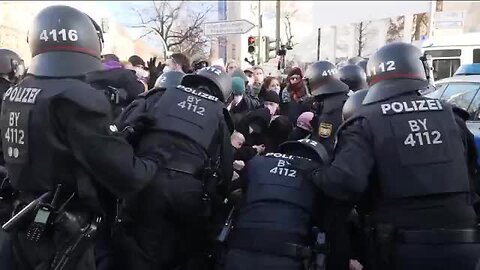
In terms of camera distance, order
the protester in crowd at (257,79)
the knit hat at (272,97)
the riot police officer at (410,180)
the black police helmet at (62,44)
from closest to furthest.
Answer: the black police helmet at (62,44) < the riot police officer at (410,180) < the knit hat at (272,97) < the protester in crowd at (257,79)

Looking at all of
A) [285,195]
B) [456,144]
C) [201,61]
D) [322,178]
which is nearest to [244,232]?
[285,195]

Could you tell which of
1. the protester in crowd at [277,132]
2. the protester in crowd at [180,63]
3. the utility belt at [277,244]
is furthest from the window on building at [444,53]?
the utility belt at [277,244]

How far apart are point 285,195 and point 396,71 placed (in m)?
0.93

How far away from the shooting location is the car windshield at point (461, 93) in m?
7.08

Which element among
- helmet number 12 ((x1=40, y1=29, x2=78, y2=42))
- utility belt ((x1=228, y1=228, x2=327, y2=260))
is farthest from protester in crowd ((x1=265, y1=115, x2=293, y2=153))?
helmet number 12 ((x1=40, y1=29, x2=78, y2=42))

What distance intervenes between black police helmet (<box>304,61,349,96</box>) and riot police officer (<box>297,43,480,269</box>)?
1965mm

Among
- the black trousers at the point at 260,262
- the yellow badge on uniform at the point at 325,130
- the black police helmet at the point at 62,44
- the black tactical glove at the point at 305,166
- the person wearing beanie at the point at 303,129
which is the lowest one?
the black trousers at the point at 260,262

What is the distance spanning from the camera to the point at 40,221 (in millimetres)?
2621

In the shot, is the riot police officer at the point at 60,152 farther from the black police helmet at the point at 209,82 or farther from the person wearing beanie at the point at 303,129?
the person wearing beanie at the point at 303,129

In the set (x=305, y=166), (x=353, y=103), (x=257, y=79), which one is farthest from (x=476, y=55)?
(x=305, y=166)

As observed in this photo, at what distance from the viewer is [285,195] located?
321 centimetres

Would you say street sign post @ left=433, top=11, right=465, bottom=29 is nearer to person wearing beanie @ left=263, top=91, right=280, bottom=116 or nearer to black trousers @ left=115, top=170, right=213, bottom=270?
person wearing beanie @ left=263, top=91, right=280, bottom=116

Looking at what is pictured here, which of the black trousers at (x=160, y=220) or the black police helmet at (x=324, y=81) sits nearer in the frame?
the black trousers at (x=160, y=220)

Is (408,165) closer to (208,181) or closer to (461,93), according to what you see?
(208,181)
